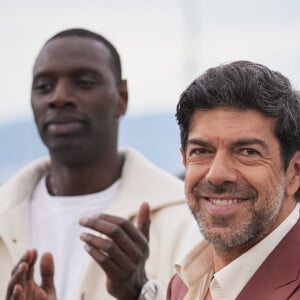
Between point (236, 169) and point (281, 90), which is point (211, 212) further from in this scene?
point (281, 90)

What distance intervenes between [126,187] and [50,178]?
0.40 meters

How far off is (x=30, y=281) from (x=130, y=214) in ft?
2.32

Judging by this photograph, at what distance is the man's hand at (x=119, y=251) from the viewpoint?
12.3 feet

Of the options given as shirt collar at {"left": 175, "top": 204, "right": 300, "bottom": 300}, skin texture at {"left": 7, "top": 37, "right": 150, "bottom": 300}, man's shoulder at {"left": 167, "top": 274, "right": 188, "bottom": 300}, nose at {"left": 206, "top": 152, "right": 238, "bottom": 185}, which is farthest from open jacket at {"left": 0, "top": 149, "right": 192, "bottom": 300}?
nose at {"left": 206, "top": 152, "right": 238, "bottom": 185}

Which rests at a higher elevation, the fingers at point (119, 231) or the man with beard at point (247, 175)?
the man with beard at point (247, 175)

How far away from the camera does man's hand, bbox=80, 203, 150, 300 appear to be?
374 centimetres

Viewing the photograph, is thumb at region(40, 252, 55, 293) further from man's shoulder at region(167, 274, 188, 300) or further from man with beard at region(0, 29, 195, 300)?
man's shoulder at region(167, 274, 188, 300)

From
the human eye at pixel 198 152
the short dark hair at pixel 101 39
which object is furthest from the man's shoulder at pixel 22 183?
the human eye at pixel 198 152

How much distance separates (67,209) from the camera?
14.7 feet

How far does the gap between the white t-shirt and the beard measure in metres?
1.35

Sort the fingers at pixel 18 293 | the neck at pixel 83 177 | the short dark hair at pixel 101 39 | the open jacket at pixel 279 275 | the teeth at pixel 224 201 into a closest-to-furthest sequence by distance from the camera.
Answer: the open jacket at pixel 279 275 → the teeth at pixel 224 201 → the fingers at pixel 18 293 → the neck at pixel 83 177 → the short dark hair at pixel 101 39

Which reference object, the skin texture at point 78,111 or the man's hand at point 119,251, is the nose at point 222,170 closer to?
the man's hand at point 119,251

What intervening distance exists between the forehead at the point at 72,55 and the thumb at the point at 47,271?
972 mm

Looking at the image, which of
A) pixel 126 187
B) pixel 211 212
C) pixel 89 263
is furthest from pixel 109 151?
pixel 211 212
